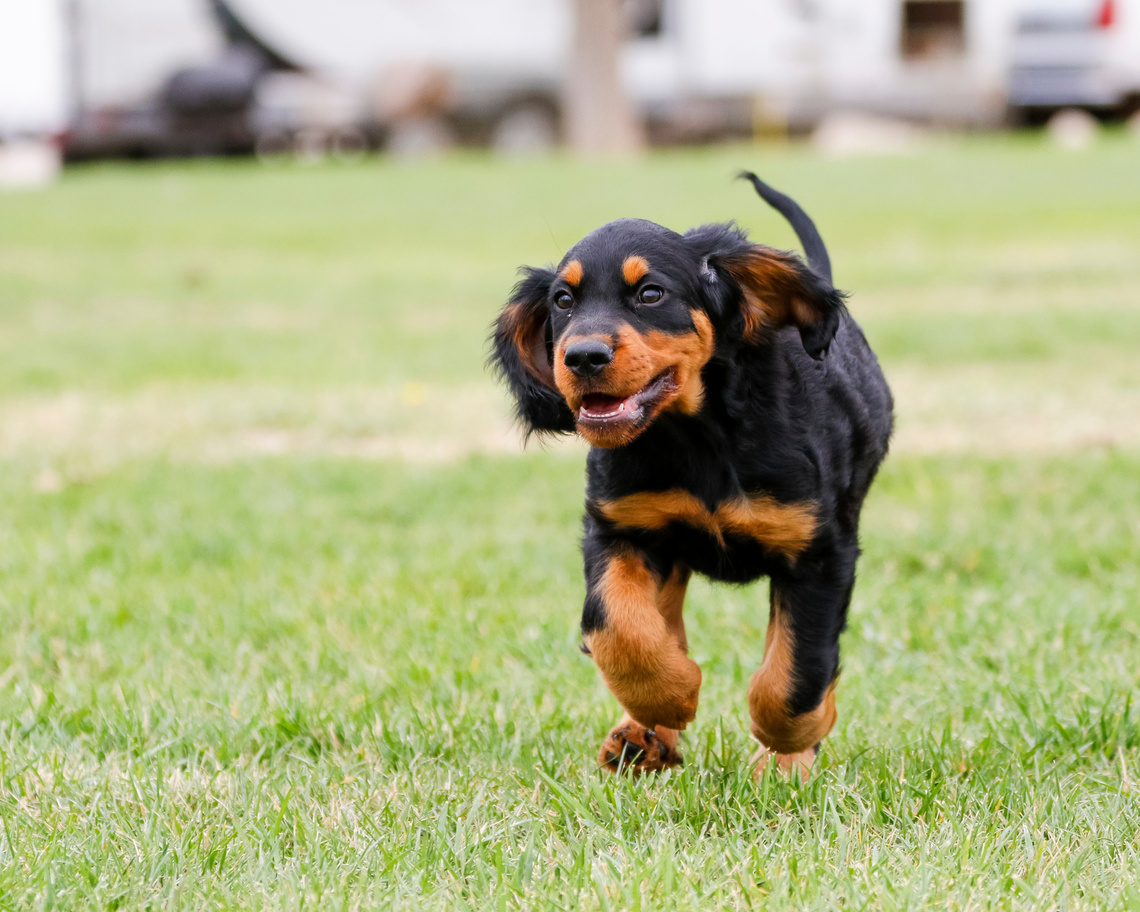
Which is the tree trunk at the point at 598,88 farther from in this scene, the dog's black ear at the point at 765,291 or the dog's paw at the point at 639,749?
the dog's paw at the point at 639,749

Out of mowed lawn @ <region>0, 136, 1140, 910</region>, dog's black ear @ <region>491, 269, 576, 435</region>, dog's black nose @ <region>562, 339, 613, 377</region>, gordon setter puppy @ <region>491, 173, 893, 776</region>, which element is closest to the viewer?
mowed lawn @ <region>0, 136, 1140, 910</region>

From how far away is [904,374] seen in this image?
28.8ft

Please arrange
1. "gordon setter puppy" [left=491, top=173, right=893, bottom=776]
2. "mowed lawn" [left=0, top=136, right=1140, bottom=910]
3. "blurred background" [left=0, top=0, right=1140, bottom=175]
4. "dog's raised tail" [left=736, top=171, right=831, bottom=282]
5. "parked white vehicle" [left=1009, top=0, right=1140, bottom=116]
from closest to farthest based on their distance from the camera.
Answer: "mowed lawn" [left=0, top=136, right=1140, bottom=910], "gordon setter puppy" [left=491, top=173, right=893, bottom=776], "dog's raised tail" [left=736, top=171, right=831, bottom=282], "blurred background" [left=0, top=0, right=1140, bottom=175], "parked white vehicle" [left=1009, top=0, right=1140, bottom=116]

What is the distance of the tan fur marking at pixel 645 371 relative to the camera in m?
2.83

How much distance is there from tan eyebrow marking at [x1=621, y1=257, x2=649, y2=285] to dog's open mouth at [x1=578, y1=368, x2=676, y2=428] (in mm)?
206

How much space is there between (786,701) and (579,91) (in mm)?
20637

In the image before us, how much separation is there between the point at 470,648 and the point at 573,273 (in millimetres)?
1469

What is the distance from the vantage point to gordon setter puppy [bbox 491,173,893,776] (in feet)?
9.55

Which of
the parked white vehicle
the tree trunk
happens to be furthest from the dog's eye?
the parked white vehicle

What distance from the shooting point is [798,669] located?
9.70ft

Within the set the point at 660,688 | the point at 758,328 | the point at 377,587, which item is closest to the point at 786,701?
the point at 660,688

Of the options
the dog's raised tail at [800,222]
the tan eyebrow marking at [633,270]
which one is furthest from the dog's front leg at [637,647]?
the dog's raised tail at [800,222]

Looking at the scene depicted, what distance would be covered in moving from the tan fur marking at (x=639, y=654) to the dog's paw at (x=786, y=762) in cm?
18

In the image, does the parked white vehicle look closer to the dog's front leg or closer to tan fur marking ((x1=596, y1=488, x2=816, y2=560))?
tan fur marking ((x1=596, y1=488, x2=816, y2=560))
